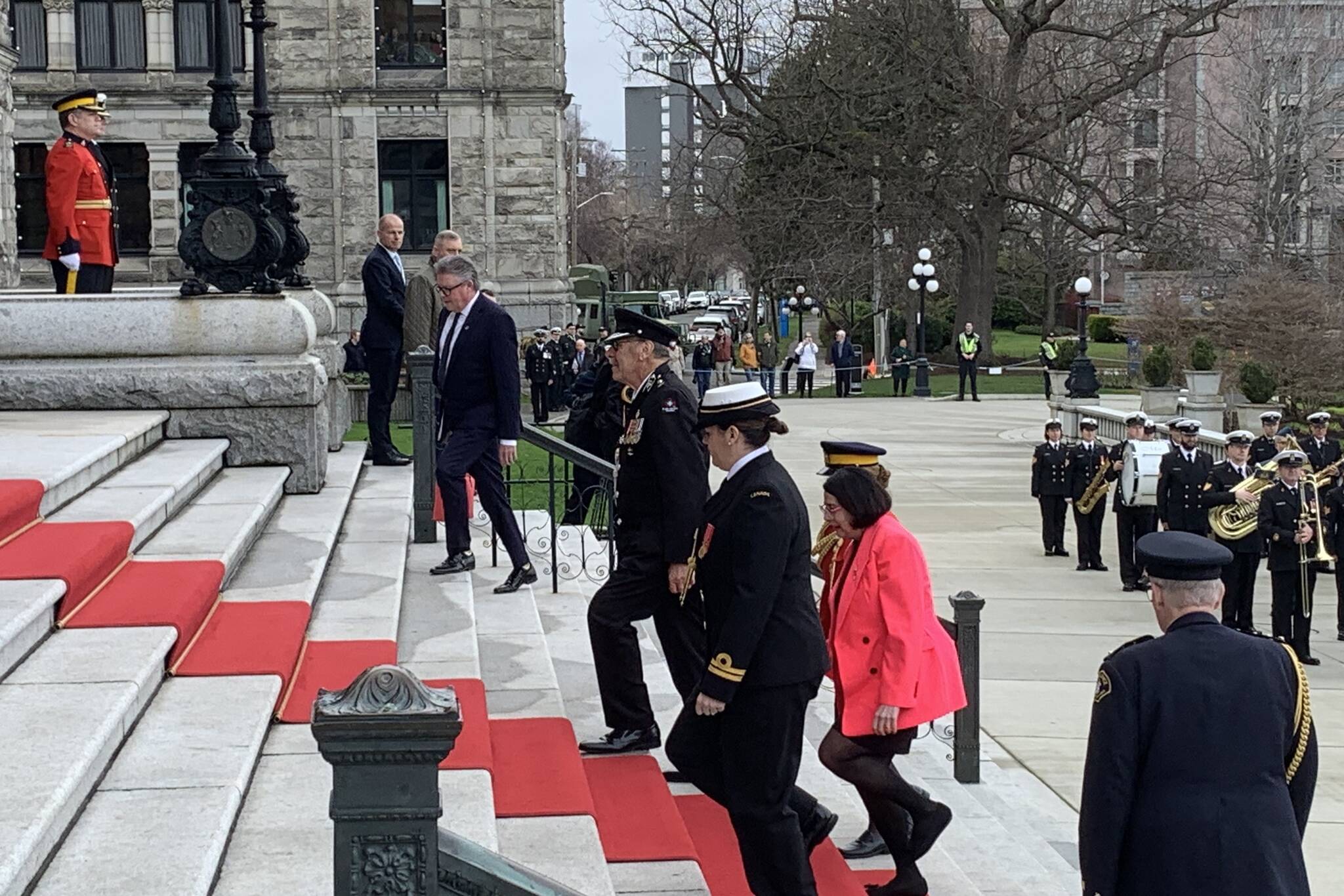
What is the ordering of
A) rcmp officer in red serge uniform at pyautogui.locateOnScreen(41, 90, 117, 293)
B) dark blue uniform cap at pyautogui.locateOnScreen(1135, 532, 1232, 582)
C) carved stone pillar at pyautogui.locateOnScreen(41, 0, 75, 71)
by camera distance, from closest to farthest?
dark blue uniform cap at pyautogui.locateOnScreen(1135, 532, 1232, 582) < rcmp officer in red serge uniform at pyautogui.locateOnScreen(41, 90, 117, 293) < carved stone pillar at pyautogui.locateOnScreen(41, 0, 75, 71)

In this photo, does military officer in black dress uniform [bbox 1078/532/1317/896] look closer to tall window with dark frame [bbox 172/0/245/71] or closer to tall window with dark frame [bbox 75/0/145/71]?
tall window with dark frame [bbox 172/0/245/71]

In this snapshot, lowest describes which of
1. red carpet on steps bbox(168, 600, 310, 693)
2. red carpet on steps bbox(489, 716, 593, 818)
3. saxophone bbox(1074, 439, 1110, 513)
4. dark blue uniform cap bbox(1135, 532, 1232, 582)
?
saxophone bbox(1074, 439, 1110, 513)

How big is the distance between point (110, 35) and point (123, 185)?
11.2 ft

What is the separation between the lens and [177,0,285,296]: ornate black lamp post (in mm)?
10852

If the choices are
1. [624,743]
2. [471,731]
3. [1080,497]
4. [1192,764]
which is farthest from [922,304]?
[1192,764]

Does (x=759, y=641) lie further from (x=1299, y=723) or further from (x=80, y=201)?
(x=80, y=201)

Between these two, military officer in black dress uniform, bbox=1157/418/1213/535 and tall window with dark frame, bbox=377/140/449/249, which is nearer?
military officer in black dress uniform, bbox=1157/418/1213/535

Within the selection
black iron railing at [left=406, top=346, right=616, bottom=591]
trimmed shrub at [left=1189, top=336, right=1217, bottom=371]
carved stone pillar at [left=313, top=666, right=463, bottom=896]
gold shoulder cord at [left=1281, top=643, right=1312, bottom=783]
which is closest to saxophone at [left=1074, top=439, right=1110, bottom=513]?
black iron railing at [left=406, top=346, right=616, bottom=591]

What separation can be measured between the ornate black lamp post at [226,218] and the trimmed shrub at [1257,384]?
75.7 feet

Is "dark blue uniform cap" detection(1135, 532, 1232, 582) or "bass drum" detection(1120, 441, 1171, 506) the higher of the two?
"dark blue uniform cap" detection(1135, 532, 1232, 582)

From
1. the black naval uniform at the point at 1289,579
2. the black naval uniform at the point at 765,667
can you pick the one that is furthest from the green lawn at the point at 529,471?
the black naval uniform at the point at 765,667

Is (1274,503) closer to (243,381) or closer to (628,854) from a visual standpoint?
(243,381)

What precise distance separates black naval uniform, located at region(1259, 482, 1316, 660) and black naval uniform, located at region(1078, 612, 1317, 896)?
10915 mm

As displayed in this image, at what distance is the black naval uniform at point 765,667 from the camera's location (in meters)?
5.61
